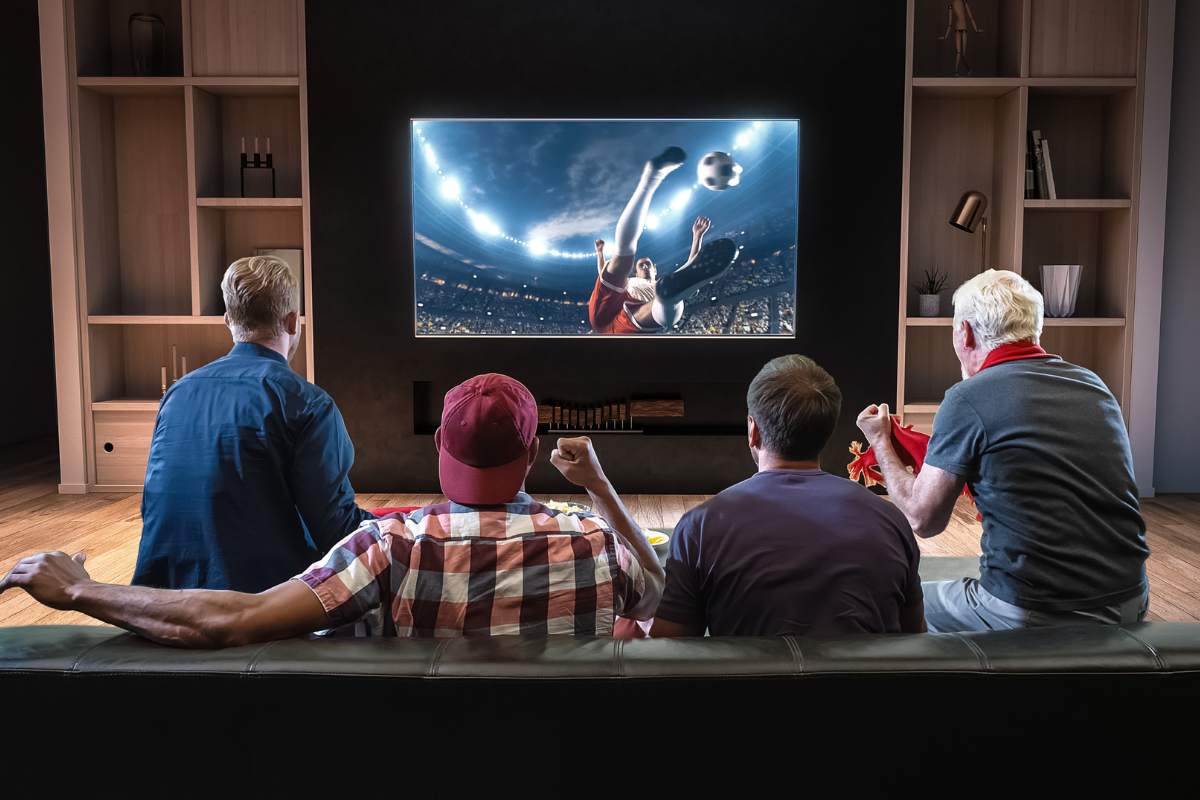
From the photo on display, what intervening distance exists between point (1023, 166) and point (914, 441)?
10.6 feet

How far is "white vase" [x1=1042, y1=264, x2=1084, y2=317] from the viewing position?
4.56 metres

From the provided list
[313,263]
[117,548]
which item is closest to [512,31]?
[313,263]

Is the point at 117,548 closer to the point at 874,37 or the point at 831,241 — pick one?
the point at 831,241

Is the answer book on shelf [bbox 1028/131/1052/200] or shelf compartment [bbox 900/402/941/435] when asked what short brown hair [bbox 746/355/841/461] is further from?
book on shelf [bbox 1028/131/1052/200]

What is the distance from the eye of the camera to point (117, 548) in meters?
3.65

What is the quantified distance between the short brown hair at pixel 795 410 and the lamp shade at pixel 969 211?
3.73 meters

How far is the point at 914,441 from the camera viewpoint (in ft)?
6.56

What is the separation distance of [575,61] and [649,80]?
0.40 m

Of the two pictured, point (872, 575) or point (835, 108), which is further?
point (835, 108)

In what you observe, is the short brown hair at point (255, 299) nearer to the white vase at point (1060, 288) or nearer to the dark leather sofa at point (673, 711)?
the dark leather sofa at point (673, 711)

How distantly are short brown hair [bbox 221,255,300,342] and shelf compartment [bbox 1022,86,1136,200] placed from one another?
446cm

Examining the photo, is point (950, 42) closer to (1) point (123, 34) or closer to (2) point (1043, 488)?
(2) point (1043, 488)

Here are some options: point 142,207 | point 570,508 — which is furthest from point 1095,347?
point 142,207

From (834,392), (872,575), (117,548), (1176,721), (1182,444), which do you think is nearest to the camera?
(1176,721)
